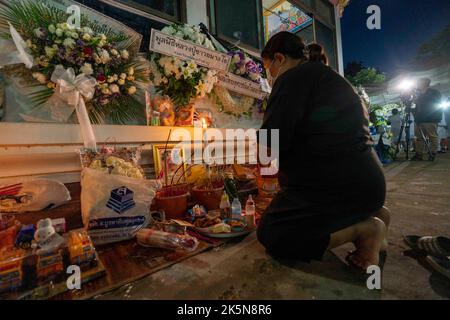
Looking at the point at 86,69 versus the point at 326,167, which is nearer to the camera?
the point at 326,167

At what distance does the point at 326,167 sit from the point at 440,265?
0.75 m

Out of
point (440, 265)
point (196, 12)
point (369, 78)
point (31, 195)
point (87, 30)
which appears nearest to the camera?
point (440, 265)

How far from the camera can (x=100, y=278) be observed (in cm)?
115

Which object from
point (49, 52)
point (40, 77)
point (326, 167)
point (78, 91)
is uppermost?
point (49, 52)

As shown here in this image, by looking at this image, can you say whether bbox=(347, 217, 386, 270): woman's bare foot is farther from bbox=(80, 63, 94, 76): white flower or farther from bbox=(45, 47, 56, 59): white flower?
bbox=(45, 47, 56, 59): white flower

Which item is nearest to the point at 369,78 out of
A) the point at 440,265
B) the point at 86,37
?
the point at 440,265

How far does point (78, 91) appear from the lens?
1812 mm

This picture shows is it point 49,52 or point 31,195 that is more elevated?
point 49,52

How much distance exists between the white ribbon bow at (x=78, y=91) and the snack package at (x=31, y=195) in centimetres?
43

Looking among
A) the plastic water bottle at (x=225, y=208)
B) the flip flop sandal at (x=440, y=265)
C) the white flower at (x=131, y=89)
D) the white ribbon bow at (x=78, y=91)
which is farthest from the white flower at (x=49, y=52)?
the flip flop sandal at (x=440, y=265)

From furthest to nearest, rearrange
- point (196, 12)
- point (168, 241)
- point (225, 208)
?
point (196, 12), point (225, 208), point (168, 241)

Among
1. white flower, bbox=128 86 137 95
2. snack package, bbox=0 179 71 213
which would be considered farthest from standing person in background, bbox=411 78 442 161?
snack package, bbox=0 179 71 213

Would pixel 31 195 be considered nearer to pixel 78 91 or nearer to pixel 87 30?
pixel 78 91
